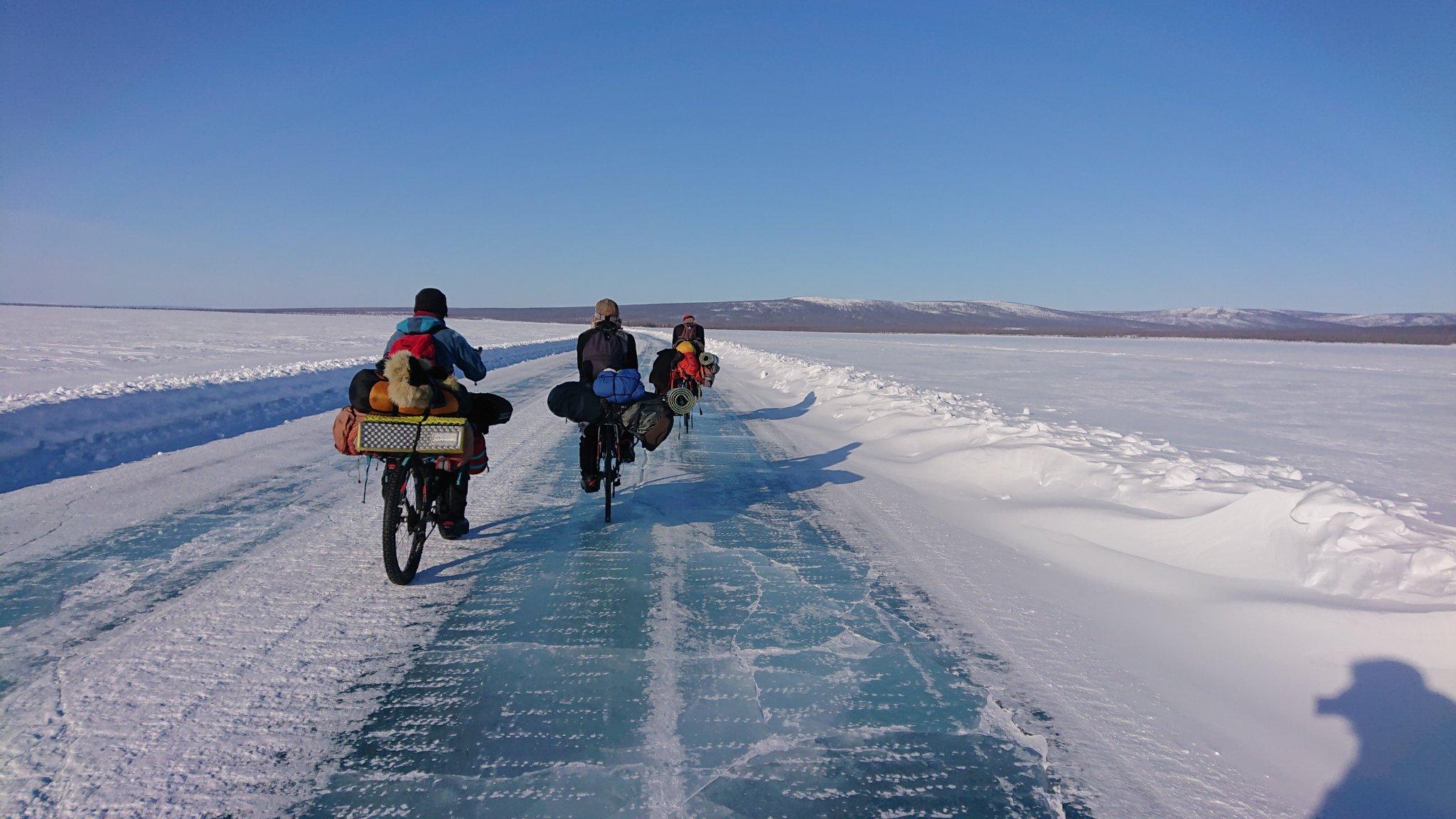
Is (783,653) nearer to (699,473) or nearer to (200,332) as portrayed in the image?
(699,473)

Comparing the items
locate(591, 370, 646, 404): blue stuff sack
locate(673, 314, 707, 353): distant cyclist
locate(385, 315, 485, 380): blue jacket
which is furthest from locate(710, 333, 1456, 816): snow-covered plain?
locate(673, 314, 707, 353): distant cyclist

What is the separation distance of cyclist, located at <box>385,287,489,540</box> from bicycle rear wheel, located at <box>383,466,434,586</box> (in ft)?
1.04

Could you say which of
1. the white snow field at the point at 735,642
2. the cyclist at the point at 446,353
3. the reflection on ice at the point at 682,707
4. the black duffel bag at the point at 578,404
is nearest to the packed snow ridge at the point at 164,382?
the white snow field at the point at 735,642

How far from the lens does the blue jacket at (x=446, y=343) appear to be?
16.1 ft

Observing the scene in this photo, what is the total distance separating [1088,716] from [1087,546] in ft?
9.56

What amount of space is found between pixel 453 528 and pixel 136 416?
787 cm

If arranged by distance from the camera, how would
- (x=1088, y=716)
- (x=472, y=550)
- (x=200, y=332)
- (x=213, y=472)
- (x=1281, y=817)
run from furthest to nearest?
(x=200, y=332) → (x=213, y=472) → (x=472, y=550) → (x=1088, y=716) → (x=1281, y=817)

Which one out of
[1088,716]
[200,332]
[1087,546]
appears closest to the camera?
[1088,716]

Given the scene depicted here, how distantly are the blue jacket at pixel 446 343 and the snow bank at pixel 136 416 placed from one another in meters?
5.24

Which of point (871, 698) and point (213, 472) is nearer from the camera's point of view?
point (871, 698)

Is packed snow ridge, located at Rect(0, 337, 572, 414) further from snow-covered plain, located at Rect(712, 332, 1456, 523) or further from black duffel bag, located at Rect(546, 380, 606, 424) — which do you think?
snow-covered plain, located at Rect(712, 332, 1456, 523)

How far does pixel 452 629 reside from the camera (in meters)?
3.94

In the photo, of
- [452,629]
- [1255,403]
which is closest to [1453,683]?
[452,629]

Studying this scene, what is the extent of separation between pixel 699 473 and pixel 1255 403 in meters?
15.4
